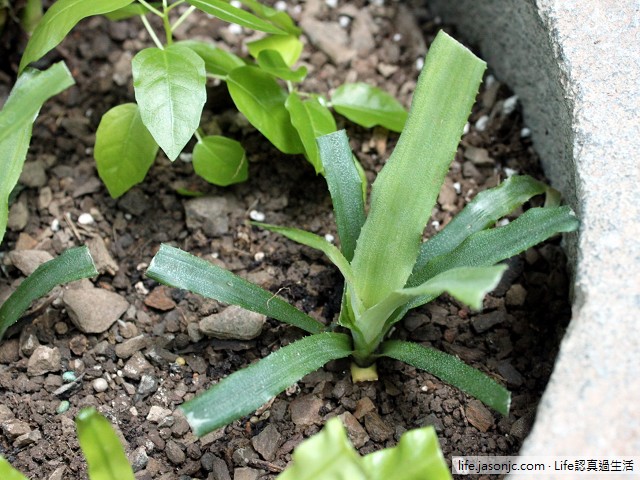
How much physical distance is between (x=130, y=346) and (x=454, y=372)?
0.68 metres

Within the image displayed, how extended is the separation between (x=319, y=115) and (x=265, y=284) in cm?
38

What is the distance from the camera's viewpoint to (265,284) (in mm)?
1715

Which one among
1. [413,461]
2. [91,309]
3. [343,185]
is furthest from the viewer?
[91,309]

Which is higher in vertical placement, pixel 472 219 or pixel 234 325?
pixel 472 219

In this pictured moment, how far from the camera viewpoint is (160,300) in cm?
171

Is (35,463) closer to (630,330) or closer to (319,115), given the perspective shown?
(319,115)

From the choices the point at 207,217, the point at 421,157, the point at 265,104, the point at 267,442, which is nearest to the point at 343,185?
the point at 421,157

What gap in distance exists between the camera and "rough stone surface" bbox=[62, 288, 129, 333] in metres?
1.64

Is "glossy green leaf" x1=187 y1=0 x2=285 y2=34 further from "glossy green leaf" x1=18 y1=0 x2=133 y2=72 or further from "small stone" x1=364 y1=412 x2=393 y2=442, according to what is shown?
"small stone" x1=364 y1=412 x2=393 y2=442

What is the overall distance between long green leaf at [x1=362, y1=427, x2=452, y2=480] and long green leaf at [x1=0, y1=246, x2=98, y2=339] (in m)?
0.64

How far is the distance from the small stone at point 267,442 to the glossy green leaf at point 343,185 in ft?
1.19

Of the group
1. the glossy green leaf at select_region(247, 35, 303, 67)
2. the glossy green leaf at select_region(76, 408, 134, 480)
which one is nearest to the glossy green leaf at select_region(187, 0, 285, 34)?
the glossy green leaf at select_region(247, 35, 303, 67)

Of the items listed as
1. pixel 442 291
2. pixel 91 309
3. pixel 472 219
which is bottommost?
pixel 91 309

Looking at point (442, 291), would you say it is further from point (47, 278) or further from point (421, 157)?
point (47, 278)
